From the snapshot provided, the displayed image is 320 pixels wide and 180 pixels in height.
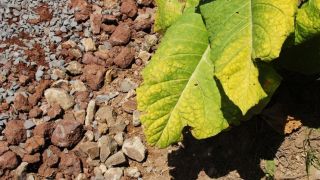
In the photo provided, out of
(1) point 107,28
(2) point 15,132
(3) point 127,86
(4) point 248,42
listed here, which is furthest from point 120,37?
(4) point 248,42

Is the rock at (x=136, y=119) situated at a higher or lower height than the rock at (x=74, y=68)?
lower

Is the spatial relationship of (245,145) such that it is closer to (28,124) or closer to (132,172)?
(132,172)

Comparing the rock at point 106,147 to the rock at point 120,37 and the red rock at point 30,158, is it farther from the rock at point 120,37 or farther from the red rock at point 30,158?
the rock at point 120,37

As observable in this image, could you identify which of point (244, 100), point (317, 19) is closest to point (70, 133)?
point (244, 100)

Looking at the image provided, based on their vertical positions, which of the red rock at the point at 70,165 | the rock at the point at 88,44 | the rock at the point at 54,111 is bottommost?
the red rock at the point at 70,165

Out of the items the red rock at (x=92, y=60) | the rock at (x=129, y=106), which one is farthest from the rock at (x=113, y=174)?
the red rock at (x=92, y=60)

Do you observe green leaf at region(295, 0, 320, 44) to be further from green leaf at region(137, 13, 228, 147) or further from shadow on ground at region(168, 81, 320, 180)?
shadow on ground at region(168, 81, 320, 180)

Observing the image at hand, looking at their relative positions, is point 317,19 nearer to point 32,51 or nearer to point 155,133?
point 155,133
